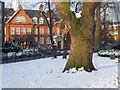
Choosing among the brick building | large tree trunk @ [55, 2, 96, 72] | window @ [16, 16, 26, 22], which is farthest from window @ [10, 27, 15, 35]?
large tree trunk @ [55, 2, 96, 72]

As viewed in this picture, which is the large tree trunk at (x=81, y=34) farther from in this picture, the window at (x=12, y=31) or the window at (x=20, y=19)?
the window at (x=20, y=19)

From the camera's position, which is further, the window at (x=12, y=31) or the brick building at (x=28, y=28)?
the window at (x=12, y=31)

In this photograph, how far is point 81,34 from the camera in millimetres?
9305

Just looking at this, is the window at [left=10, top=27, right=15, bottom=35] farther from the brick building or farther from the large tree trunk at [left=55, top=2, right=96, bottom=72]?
the large tree trunk at [left=55, top=2, right=96, bottom=72]

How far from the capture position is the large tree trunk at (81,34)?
931cm

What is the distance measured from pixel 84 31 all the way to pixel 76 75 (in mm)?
2143


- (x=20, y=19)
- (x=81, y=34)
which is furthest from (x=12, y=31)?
(x=81, y=34)

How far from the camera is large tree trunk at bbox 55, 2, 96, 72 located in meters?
9.31

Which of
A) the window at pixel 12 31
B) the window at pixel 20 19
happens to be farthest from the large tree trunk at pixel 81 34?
the window at pixel 20 19

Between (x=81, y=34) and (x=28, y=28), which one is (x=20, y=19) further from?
(x=81, y=34)

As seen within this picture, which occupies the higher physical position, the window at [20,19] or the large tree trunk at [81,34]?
the window at [20,19]

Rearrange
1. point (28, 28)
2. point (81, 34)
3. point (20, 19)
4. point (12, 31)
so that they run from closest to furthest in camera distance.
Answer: point (81, 34) → point (12, 31) → point (20, 19) → point (28, 28)

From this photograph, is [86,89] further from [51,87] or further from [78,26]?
[78,26]

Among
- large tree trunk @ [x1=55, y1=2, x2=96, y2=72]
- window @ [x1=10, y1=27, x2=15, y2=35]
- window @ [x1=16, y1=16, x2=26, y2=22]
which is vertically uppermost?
window @ [x1=16, y1=16, x2=26, y2=22]
